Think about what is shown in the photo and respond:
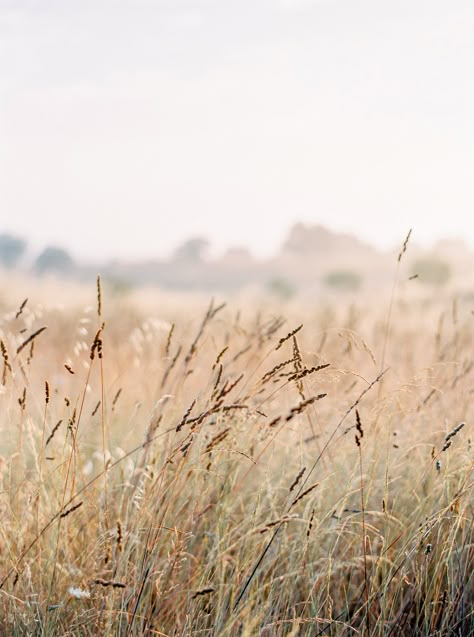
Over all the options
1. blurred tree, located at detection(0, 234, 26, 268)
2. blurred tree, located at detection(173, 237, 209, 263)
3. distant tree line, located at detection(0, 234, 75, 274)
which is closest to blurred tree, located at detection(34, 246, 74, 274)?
distant tree line, located at detection(0, 234, 75, 274)

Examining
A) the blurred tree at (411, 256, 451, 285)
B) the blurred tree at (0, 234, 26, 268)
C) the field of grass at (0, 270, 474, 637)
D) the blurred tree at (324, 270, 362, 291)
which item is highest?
the blurred tree at (0, 234, 26, 268)

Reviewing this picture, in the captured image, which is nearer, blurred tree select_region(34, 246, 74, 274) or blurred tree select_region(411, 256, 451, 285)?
blurred tree select_region(411, 256, 451, 285)

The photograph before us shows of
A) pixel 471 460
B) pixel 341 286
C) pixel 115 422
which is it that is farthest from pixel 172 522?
pixel 341 286

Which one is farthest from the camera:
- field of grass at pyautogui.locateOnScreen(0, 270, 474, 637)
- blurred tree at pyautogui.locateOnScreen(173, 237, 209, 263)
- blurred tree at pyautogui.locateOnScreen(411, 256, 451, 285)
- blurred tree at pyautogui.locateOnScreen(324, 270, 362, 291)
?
blurred tree at pyautogui.locateOnScreen(173, 237, 209, 263)

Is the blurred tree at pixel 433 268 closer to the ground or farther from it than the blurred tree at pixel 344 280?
farther from it

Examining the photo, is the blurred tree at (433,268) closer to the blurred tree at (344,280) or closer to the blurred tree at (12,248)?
the blurred tree at (344,280)

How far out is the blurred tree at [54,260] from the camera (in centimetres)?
8770

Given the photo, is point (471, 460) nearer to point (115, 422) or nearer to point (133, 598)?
point (133, 598)

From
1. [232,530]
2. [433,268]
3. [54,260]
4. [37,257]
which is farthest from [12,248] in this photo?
A: [232,530]

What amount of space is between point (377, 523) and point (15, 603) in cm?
123

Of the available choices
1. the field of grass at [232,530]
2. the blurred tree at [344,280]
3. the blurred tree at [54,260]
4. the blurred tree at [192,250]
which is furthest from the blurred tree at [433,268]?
the blurred tree at [192,250]

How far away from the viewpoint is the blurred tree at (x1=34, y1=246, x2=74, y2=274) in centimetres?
8770

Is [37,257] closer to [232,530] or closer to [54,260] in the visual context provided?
[54,260]

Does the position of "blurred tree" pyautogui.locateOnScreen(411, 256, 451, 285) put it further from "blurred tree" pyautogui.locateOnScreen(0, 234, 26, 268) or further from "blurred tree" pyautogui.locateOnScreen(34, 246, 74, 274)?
"blurred tree" pyautogui.locateOnScreen(0, 234, 26, 268)
